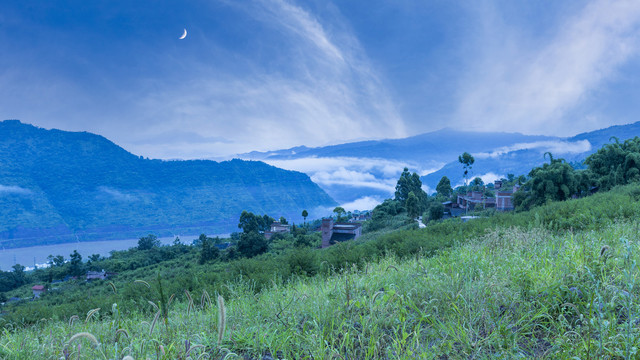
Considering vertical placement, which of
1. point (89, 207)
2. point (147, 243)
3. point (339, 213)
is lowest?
point (147, 243)

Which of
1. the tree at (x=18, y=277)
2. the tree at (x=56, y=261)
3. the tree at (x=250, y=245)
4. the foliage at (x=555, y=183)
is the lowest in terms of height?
the tree at (x=18, y=277)

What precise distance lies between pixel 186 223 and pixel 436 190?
141226mm

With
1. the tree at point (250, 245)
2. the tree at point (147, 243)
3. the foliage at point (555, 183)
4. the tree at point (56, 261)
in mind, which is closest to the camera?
the foliage at point (555, 183)

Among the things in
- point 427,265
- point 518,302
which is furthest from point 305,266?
point 518,302

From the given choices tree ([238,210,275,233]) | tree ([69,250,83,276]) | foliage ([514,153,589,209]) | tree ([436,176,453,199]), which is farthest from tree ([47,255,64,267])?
foliage ([514,153,589,209])

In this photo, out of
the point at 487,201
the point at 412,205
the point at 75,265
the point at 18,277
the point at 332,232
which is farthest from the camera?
the point at 18,277

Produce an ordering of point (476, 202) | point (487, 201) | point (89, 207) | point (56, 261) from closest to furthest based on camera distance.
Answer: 1. point (476, 202)
2. point (487, 201)
3. point (56, 261)
4. point (89, 207)

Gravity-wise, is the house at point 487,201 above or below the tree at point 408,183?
below

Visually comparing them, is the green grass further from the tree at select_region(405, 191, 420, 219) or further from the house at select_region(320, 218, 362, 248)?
the tree at select_region(405, 191, 420, 219)

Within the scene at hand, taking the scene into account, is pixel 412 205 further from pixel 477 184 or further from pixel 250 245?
pixel 477 184

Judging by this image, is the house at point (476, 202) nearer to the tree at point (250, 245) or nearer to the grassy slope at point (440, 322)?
the tree at point (250, 245)

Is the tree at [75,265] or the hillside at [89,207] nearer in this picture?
the tree at [75,265]

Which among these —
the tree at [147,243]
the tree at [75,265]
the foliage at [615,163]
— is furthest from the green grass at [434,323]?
the tree at [147,243]

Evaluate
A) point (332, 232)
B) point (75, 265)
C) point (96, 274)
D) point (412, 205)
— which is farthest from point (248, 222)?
point (75, 265)
